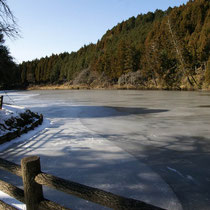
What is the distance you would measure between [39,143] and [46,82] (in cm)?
10868

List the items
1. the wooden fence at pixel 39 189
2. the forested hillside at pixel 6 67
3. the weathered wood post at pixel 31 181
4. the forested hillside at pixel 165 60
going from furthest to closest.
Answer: the forested hillside at pixel 165 60, the forested hillside at pixel 6 67, the weathered wood post at pixel 31 181, the wooden fence at pixel 39 189

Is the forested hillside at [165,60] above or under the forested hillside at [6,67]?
above

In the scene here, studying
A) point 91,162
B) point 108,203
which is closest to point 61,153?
point 91,162

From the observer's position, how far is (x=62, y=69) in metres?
105

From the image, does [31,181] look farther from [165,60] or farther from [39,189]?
[165,60]

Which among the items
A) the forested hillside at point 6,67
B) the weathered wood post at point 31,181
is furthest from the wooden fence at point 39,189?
the forested hillside at point 6,67

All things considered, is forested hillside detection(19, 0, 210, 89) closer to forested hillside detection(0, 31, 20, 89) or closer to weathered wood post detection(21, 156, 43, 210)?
forested hillside detection(0, 31, 20, 89)

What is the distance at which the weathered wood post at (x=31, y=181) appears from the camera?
84.1 inches

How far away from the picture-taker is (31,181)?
7.09 feet

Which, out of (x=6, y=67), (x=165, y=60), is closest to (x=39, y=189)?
(x=6, y=67)

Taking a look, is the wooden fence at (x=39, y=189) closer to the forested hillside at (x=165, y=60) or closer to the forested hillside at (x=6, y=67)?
the forested hillside at (x=6, y=67)

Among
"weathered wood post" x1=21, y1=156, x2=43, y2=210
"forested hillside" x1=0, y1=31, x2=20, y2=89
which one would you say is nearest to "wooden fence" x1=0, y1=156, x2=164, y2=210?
"weathered wood post" x1=21, y1=156, x2=43, y2=210

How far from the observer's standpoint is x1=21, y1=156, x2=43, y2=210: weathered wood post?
2.14m

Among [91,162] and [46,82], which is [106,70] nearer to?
[46,82]
